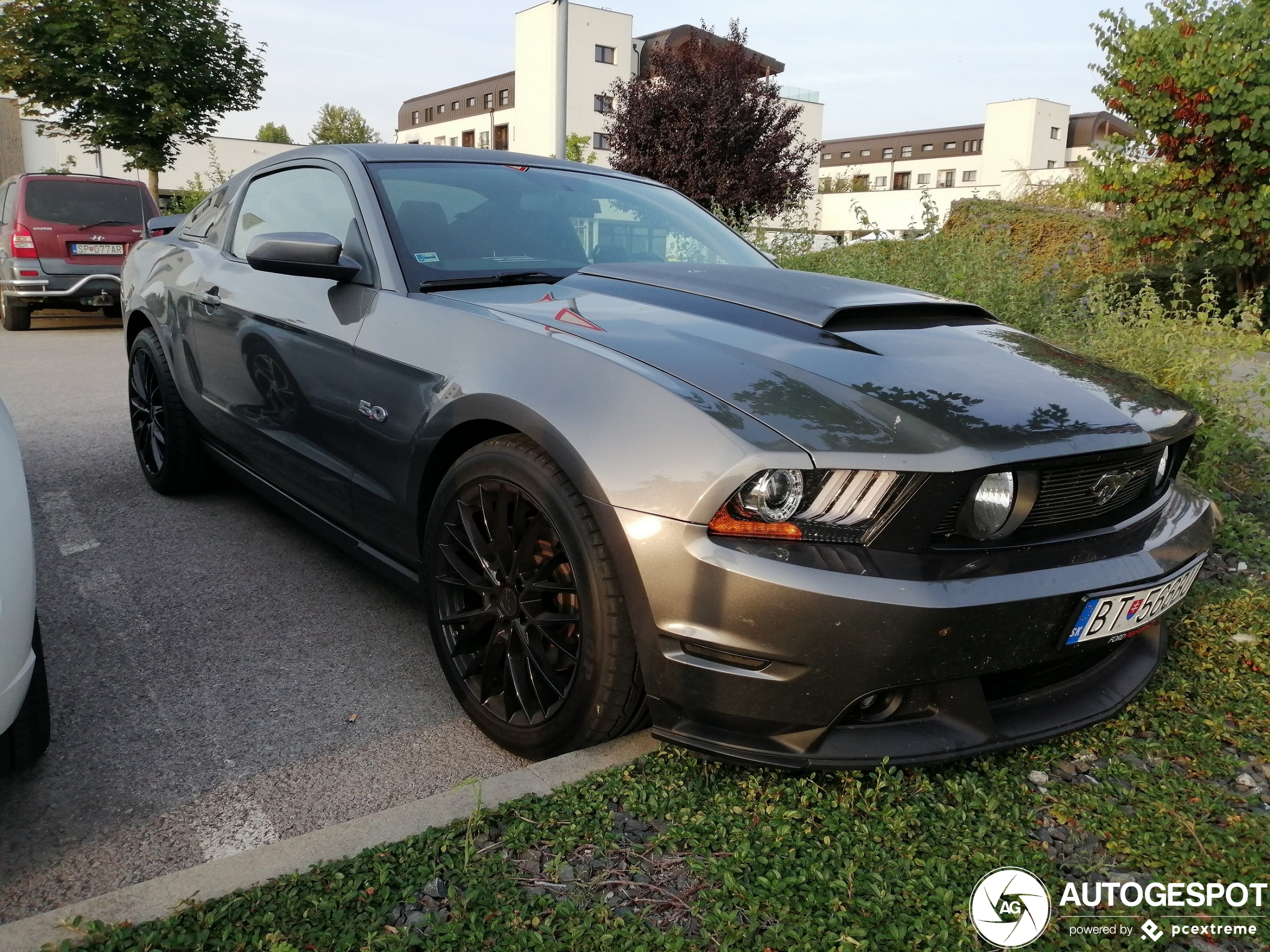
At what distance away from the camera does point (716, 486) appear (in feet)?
6.65

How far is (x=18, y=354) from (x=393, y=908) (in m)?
10.4

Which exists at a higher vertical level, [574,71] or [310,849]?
[574,71]

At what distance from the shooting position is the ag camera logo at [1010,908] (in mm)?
1857

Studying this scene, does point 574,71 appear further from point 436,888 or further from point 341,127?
point 436,888

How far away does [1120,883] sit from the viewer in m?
2.04

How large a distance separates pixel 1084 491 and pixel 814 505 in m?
0.70

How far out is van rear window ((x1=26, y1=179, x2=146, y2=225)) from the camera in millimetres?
12148

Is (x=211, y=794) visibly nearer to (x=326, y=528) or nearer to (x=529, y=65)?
(x=326, y=528)

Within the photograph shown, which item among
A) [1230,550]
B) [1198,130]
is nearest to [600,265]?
[1230,550]

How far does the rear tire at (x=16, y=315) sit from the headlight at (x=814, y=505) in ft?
42.9

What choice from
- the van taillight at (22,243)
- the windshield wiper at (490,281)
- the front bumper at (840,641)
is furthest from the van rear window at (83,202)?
the front bumper at (840,641)

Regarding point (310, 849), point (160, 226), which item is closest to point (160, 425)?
point (160, 226)

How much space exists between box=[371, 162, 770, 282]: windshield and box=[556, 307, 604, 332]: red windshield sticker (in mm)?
523

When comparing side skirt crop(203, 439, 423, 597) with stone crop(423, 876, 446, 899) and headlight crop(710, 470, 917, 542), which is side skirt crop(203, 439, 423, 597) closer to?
stone crop(423, 876, 446, 899)
